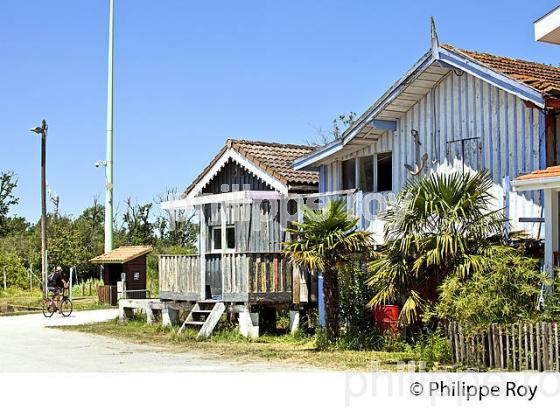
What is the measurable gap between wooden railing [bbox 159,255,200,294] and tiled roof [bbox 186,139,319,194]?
2.86 meters

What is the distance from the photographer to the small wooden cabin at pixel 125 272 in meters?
37.0

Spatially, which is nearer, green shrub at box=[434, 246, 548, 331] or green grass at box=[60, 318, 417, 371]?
green shrub at box=[434, 246, 548, 331]

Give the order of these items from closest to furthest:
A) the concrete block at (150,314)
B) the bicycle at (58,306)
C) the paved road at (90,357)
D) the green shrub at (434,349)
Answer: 1. the green shrub at (434,349)
2. the paved road at (90,357)
3. the concrete block at (150,314)
4. the bicycle at (58,306)

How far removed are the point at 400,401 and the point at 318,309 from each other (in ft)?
34.5

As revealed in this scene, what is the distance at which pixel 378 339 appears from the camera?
18516 mm

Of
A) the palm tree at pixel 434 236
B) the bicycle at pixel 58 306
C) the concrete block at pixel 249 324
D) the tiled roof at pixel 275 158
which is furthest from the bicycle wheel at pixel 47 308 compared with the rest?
the palm tree at pixel 434 236

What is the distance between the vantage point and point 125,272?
122 feet

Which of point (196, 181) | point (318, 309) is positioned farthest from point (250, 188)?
point (318, 309)

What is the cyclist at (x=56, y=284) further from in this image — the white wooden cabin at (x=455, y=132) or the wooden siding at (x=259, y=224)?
the white wooden cabin at (x=455, y=132)

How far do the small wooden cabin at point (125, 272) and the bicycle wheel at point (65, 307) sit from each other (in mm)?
3937

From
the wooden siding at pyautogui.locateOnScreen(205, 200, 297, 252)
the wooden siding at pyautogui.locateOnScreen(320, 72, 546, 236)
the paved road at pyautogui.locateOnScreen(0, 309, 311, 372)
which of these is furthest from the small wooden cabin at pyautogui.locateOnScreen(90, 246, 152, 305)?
the wooden siding at pyautogui.locateOnScreen(320, 72, 546, 236)

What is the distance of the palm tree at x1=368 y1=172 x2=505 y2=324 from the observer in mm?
16109

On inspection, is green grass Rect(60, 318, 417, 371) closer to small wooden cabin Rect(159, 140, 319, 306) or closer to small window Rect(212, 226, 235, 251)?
small wooden cabin Rect(159, 140, 319, 306)

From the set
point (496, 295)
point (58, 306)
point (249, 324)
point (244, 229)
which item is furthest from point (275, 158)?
point (58, 306)
